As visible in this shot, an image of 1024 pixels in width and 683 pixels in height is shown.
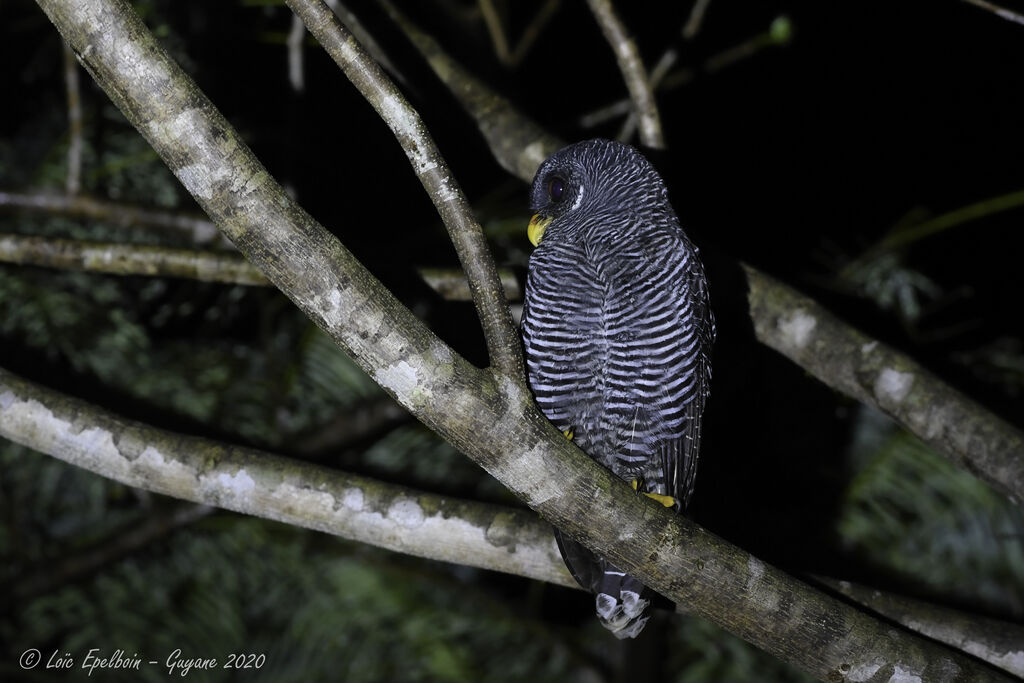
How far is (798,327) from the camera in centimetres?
223

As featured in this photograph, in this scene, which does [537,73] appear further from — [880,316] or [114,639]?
[114,639]

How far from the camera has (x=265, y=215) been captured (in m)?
1.26

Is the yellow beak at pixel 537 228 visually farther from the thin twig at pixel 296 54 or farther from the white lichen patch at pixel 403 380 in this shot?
the thin twig at pixel 296 54

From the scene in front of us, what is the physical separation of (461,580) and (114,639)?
60.9 inches

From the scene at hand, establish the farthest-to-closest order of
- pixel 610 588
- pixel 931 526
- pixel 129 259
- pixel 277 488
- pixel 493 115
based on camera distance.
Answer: pixel 931 526
pixel 493 115
pixel 129 259
pixel 610 588
pixel 277 488

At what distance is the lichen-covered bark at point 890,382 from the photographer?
6.34ft

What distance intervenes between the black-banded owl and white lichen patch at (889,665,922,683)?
1.66ft

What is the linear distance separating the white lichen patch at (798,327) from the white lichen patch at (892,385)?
→ 0.22m

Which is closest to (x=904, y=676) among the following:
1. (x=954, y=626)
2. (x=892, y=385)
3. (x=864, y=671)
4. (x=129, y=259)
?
(x=864, y=671)

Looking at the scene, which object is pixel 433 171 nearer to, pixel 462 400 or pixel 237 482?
pixel 462 400

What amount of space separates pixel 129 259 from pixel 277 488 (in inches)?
35.6

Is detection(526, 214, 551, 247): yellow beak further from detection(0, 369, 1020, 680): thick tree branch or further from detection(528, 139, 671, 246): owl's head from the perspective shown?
detection(0, 369, 1020, 680): thick tree branch

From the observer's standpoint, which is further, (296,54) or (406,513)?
(296,54)

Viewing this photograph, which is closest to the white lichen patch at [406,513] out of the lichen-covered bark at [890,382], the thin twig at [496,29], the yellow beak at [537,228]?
the yellow beak at [537,228]
